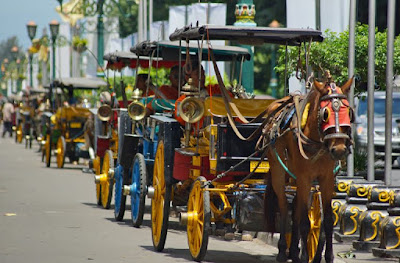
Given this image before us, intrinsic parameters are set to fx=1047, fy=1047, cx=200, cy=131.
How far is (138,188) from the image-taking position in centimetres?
1336

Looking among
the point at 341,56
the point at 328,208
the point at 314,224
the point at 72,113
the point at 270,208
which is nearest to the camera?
the point at 328,208

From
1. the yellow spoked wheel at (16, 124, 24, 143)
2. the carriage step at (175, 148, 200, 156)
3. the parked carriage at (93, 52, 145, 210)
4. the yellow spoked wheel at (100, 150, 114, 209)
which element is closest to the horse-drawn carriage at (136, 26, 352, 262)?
the carriage step at (175, 148, 200, 156)

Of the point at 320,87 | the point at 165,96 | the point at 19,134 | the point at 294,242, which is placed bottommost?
the point at 19,134

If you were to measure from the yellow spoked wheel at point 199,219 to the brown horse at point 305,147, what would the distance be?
604mm

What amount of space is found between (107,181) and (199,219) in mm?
5691

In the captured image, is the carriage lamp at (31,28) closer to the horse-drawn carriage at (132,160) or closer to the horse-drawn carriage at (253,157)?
the horse-drawn carriage at (132,160)

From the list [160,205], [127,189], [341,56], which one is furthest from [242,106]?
[341,56]

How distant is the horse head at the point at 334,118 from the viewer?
351 inches

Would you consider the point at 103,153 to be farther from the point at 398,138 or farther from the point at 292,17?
the point at 398,138

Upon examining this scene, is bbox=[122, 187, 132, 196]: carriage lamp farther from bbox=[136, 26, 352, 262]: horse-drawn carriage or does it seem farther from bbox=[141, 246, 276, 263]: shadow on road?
bbox=[141, 246, 276, 263]: shadow on road

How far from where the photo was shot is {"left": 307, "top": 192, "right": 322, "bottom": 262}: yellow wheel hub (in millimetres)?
9930

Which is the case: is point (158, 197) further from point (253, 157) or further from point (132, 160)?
point (132, 160)

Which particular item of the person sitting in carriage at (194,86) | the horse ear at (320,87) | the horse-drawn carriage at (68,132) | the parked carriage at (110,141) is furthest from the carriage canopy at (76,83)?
the horse ear at (320,87)

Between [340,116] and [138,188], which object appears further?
[138,188]
